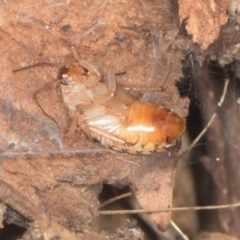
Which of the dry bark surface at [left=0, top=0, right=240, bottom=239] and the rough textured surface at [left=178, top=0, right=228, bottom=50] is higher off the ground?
the rough textured surface at [left=178, top=0, right=228, bottom=50]

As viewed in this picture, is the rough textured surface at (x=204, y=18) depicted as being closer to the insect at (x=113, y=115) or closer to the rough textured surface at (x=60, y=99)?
the rough textured surface at (x=60, y=99)

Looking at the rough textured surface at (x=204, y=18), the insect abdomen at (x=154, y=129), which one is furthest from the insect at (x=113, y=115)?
the rough textured surface at (x=204, y=18)

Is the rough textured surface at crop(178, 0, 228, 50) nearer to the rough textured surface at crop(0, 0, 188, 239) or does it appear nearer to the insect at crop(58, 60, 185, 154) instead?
the rough textured surface at crop(0, 0, 188, 239)

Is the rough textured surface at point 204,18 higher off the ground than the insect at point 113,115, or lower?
higher

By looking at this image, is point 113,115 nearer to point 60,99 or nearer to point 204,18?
point 60,99

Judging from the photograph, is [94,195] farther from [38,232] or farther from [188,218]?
[188,218]

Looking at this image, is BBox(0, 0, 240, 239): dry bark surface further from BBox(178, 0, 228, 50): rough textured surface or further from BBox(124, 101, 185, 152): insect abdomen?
BBox(124, 101, 185, 152): insect abdomen

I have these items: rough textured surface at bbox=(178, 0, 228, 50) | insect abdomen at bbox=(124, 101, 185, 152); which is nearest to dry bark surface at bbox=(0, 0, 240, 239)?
rough textured surface at bbox=(178, 0, 228, 50)

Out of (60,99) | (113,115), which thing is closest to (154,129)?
(113,115)
